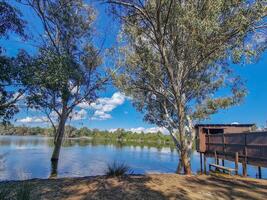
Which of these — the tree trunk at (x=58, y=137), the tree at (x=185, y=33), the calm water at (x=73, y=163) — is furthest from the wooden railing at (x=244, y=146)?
the tree trunk at (x=58, y=137)

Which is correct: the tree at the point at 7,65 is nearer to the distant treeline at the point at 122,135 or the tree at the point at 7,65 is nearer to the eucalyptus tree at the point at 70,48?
the eucalyptus tree at the point at 70,48

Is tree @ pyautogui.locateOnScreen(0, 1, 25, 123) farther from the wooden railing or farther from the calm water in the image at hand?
the wooden railing

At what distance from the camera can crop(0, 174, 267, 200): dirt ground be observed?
6.12 m

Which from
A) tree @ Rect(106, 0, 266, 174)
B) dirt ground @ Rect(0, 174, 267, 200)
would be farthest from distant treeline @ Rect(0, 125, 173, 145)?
dirt ground @ Rect(0, 174, 267, 200)

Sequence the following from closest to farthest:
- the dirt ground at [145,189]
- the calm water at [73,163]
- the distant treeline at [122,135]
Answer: the dirt ground at [145,189] → the calm water at [73,163] → the distant treeline at [122,135]

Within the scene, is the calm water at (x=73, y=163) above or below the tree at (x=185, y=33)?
below

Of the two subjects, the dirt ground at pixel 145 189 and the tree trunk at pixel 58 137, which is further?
the tree trunk at pixel 58 137

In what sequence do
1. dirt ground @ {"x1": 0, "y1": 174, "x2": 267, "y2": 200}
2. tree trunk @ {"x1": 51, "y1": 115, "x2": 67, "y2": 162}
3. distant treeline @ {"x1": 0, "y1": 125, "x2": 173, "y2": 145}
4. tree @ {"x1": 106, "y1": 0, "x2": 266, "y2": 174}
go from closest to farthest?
dirt ground @ {"x1": 0, "y1": 174, "x2": 267, "y2": 200}
tree @ {"x1": 106, "y1": 0, "x2": 266, "y2": 174}
tree trunk @ {"x1": 51, "y1": 115, "x2": 67, "y2": 162}
distant treeline @ {"x1": 0, "y1": 125, "x2": 173, "y2": 145}

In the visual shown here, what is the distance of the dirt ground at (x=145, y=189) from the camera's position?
6.12m

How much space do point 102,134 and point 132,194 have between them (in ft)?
362

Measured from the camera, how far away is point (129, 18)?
10398 mm

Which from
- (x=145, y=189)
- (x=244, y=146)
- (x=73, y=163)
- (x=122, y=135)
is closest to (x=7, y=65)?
(x=145, y=189)

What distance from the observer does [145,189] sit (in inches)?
259

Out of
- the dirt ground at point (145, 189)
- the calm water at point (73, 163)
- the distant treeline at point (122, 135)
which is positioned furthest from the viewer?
the distant treeline at point (122, 135)
